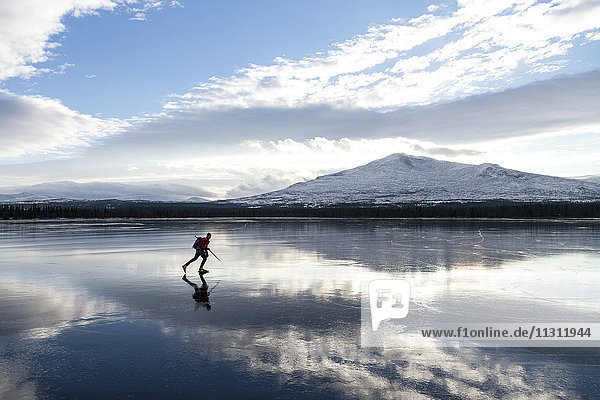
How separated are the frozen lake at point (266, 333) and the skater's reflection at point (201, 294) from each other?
15 cm

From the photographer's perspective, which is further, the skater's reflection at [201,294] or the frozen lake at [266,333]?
the skater's reflection at [201,294]

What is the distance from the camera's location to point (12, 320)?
12.8 meters

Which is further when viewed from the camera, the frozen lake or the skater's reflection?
the skater's reflection

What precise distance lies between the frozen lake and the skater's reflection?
0.15 meters

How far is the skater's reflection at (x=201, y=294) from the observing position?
49.4 feet

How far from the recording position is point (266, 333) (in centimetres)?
1156

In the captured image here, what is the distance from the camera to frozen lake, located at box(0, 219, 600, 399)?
27.1ft

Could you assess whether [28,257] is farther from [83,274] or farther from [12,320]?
[12,320]

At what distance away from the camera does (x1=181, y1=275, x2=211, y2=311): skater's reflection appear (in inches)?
592

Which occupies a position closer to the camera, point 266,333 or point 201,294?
point 266,333

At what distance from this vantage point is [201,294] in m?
16.8

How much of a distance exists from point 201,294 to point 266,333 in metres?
5.97

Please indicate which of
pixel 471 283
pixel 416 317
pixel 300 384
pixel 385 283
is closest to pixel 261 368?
pixel 300 384

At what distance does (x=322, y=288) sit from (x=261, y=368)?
889 cm
